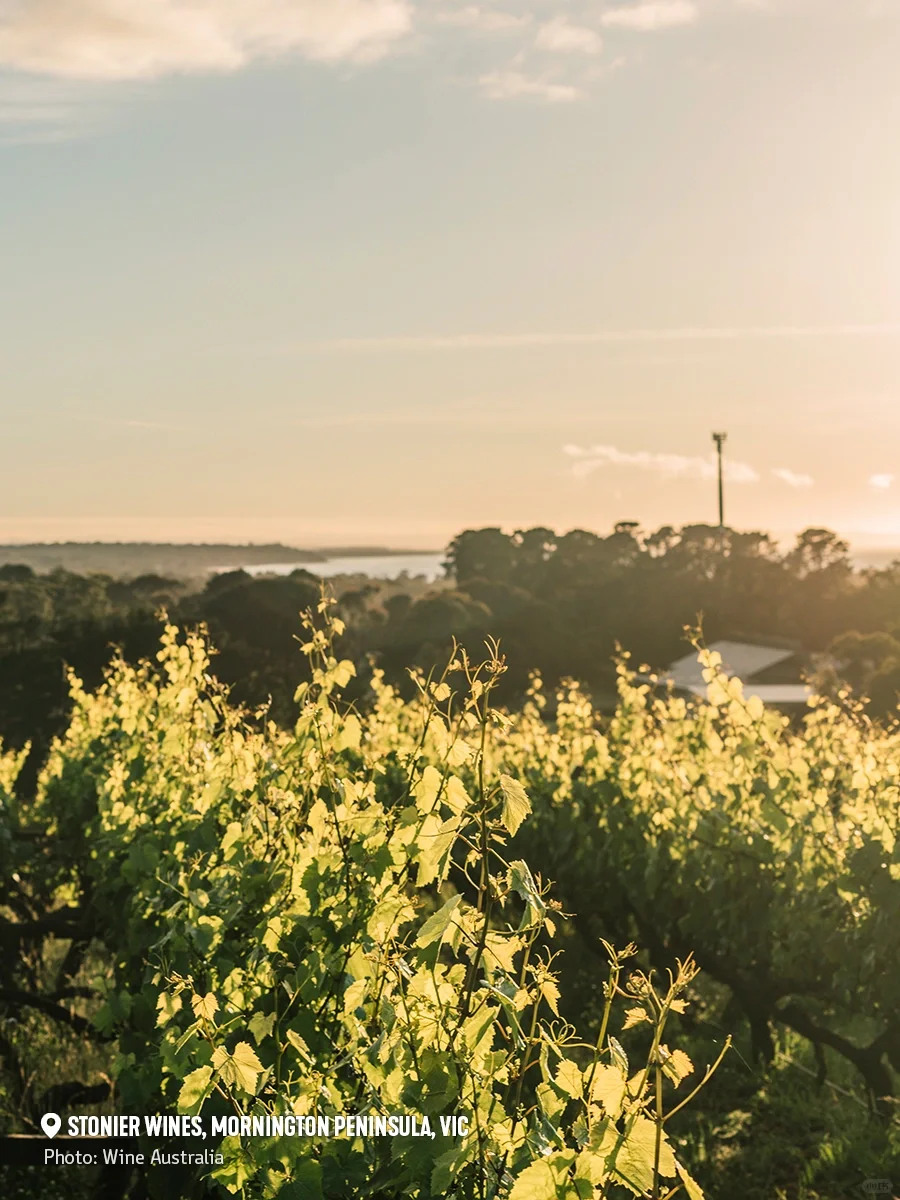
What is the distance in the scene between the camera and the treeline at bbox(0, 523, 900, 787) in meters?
26.8

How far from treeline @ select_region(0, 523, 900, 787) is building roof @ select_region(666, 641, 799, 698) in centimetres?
154

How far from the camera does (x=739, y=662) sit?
37.9 m

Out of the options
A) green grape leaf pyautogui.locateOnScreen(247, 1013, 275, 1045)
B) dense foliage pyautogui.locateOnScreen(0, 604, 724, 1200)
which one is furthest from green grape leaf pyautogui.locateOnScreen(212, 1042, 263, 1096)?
green grape leaf pyautogui.locateOnScreen(247, 1013, 275, 1045)

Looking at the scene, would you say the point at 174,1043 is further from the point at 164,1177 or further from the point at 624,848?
the point at 624,848

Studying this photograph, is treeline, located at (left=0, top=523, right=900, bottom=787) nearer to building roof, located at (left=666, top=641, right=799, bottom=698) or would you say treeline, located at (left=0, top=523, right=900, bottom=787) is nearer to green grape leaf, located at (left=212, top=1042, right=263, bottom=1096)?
building roof, located at (left=666, top=641, right=799, bottom=698)

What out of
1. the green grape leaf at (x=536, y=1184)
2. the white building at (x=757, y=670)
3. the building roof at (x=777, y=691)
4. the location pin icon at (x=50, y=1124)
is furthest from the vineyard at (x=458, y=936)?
the white building at (x=757, y=670)

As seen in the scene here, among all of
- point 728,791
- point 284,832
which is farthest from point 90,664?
point 284,832

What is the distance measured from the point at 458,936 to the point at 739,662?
37.0 meters

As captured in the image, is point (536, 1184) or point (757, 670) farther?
point (757, 670)

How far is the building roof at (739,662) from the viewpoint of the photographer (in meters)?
34.7

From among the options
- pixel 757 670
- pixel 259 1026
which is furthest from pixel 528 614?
pixel 259 1026

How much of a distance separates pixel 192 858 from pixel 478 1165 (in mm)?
2150

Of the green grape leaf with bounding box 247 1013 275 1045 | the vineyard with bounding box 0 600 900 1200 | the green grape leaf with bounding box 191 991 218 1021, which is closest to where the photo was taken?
the vineyard with bounding box 0 600 900 1200

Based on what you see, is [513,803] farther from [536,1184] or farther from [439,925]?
[536,1184]
